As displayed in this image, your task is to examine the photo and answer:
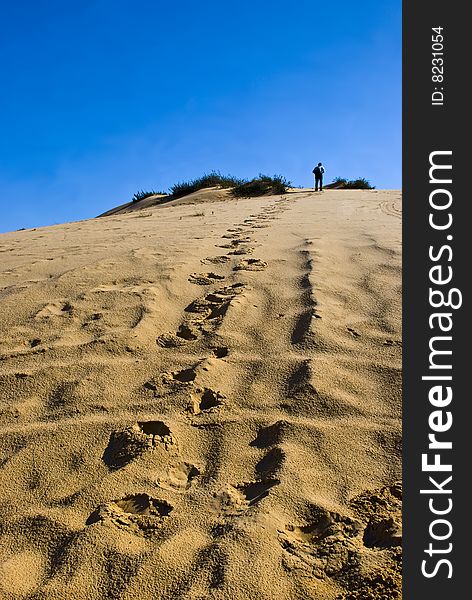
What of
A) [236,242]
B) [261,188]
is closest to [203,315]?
[236,242]

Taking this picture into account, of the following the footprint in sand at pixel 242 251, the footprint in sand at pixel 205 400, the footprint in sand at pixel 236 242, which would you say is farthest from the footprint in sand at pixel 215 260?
the footprint in sand at pixel 205 400

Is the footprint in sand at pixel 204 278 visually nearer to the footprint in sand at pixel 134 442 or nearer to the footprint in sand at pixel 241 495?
the footprint in sand at pixel 134 442

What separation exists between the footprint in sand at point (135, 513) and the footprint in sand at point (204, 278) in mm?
1892

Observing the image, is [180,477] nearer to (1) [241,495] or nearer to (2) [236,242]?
(1) [241,495]

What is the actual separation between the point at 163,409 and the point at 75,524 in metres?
0.58

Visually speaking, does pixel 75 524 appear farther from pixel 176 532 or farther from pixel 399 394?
pixel 399 394

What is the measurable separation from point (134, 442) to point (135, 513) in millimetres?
305

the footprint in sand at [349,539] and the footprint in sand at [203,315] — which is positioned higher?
the footprint in sand at [203,315]

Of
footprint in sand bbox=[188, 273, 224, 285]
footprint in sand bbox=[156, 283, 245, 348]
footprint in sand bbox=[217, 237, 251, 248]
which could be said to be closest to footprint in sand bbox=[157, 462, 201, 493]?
footprint in sand bbox=[156, 283, 245, 348]

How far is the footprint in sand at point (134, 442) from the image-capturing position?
5.82 feet

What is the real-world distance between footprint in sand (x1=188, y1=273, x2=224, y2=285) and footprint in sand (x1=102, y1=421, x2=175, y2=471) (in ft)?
5.07

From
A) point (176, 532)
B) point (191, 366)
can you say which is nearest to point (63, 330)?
point (191, 366)

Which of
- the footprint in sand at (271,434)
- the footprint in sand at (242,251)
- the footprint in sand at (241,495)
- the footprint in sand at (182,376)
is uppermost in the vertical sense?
the footprint in sand at (242,251)

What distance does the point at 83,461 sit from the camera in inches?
69.7
